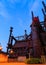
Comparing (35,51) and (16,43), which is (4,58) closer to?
(35,51)

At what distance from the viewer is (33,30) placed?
Result: 1548 inches

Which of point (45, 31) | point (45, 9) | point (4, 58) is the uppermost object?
point (45, 9)

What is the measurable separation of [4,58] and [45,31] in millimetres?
15305

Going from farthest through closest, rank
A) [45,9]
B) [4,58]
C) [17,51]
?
[45,9], [17,51], [4,58]

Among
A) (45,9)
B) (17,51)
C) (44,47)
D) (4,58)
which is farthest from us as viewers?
(45,9)

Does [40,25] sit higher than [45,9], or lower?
lower

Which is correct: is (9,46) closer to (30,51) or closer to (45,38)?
(30,51)

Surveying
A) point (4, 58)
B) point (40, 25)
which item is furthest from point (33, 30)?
point (4, 58)

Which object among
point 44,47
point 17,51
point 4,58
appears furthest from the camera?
point 17,51

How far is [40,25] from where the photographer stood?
40.0m

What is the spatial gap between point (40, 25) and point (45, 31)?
201 centimetres

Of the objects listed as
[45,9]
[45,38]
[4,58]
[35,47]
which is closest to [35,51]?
[35,47]

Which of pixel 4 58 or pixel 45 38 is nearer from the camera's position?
pixel 4 58

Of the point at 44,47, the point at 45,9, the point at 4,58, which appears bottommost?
the point at 4,58
